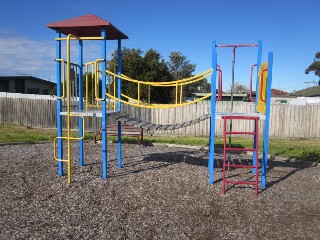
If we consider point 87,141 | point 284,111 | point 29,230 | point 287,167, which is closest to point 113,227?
point 29,230

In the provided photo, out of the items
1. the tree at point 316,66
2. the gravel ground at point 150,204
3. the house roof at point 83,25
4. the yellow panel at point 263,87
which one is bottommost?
the gravel ground at point 150,204

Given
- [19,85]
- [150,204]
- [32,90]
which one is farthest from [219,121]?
[32,90]

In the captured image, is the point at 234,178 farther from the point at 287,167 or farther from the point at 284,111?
the point at 284,111

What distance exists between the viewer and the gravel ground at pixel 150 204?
4.38 m

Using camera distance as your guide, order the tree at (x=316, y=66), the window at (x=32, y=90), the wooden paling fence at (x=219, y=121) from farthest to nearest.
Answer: the tree at (x=316, y=66) < the window at (x=32, y=90) < the wooden paling fence at (x=219, y=121)

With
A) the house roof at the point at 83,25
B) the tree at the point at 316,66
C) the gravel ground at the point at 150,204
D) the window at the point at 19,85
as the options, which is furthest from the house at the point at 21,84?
the tree at the point at 316,66

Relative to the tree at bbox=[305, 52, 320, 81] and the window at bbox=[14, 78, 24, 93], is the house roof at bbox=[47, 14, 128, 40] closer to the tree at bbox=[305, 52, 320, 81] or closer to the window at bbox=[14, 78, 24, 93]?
A: the window at bbox=[14, 78, 24, 93]


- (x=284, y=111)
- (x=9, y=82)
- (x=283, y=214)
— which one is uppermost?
(x=9, y=82)

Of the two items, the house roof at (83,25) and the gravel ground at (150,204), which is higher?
the house roof at (83,25)

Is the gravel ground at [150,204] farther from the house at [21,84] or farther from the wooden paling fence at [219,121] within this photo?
the house at [21,84]

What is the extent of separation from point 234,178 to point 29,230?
4641mm

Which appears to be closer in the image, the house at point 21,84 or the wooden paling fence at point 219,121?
the wooden paling fence at point 219,121

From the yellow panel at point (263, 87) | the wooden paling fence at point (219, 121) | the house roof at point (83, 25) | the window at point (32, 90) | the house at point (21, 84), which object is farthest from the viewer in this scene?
the window at point (32, 90)

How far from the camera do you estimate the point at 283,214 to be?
17.0 ft
